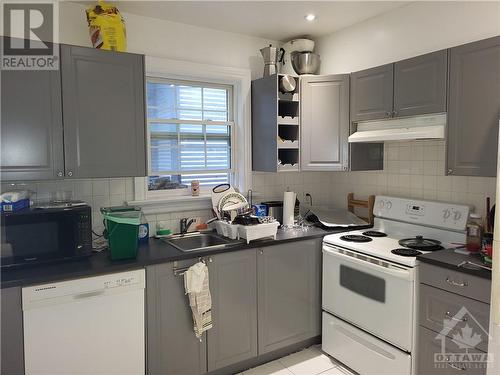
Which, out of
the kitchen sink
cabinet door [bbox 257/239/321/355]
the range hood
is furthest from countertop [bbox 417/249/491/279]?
the kitchen sink

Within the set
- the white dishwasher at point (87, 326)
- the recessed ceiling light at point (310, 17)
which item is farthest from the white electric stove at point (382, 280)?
the recessed ceiling light at point (310, 17)

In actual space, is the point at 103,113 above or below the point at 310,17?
below

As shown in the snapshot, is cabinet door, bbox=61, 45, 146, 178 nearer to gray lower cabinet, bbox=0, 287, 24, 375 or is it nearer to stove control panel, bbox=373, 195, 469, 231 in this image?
gray lower cabinet, bbox=0, 287, 24, 375

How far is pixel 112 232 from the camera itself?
2.25 metres

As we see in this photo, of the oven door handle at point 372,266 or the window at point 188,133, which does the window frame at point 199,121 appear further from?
the oven door handle at point 372,266

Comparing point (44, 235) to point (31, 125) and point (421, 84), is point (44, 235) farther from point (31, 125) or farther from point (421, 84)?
point (421, 84)

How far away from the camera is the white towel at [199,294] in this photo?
2.33m

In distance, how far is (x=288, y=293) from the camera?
2826 millimetres

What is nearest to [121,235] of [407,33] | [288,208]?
[288,208]

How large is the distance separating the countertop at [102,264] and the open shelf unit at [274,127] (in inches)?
28.6

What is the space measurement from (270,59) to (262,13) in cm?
44

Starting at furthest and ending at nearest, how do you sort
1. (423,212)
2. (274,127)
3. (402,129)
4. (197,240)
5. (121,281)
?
(274,127) < (197,240) < (423,212) < (402,129) < (121,281)

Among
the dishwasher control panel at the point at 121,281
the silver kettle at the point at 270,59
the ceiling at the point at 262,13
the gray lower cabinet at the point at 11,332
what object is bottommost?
the gray lower cabinet at the point at 11,332

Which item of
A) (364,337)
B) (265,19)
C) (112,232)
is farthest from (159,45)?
(364,337)
